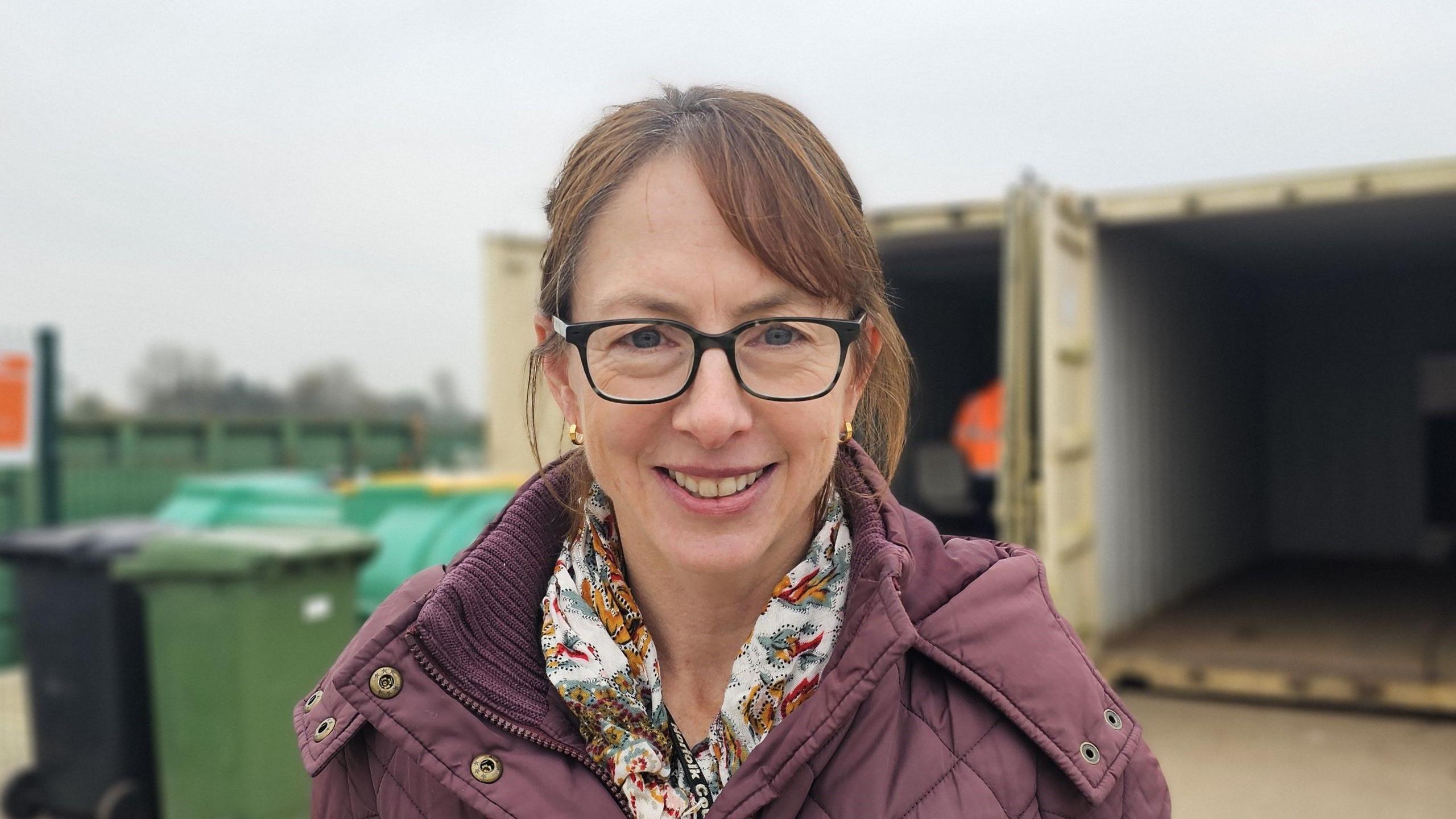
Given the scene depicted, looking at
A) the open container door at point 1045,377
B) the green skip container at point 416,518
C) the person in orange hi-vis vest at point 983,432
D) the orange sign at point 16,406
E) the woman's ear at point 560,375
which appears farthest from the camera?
the person in orange hi-vis vest at point 983,432

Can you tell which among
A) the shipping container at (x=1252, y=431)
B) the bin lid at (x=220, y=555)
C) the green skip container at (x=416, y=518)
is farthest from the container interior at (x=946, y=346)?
the bin lid at (x=220, y=555)

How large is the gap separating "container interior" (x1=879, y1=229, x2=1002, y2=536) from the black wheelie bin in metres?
4.50

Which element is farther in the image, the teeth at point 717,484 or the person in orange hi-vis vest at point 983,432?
the person in orange hi-vis vest at point 983,432

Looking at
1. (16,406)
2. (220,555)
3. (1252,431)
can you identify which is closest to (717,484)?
(220,555)

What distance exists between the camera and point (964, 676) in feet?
4.36

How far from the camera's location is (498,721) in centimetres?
137

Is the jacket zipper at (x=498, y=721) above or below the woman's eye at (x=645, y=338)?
below

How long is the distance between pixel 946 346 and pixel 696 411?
9.85 meters

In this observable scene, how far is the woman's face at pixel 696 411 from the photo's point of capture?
52.3 inches

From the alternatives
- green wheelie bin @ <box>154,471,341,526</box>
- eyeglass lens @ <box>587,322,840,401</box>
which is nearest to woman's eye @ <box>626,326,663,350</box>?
eyeglass lens @ <box>587,322,840,401</box>

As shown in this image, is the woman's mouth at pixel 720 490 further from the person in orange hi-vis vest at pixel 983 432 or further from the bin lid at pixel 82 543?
the person in orange hi-vis vest at pixel 983 432

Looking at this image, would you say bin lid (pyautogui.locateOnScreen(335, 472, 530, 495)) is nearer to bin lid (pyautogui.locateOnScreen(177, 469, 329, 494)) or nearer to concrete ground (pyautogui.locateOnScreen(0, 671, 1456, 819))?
bin lid (pyautogui.locateOnScreen(177, 469, 329, 494))

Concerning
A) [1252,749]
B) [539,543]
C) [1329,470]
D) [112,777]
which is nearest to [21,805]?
[112,777]

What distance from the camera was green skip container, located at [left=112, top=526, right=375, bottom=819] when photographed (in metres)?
3.72
